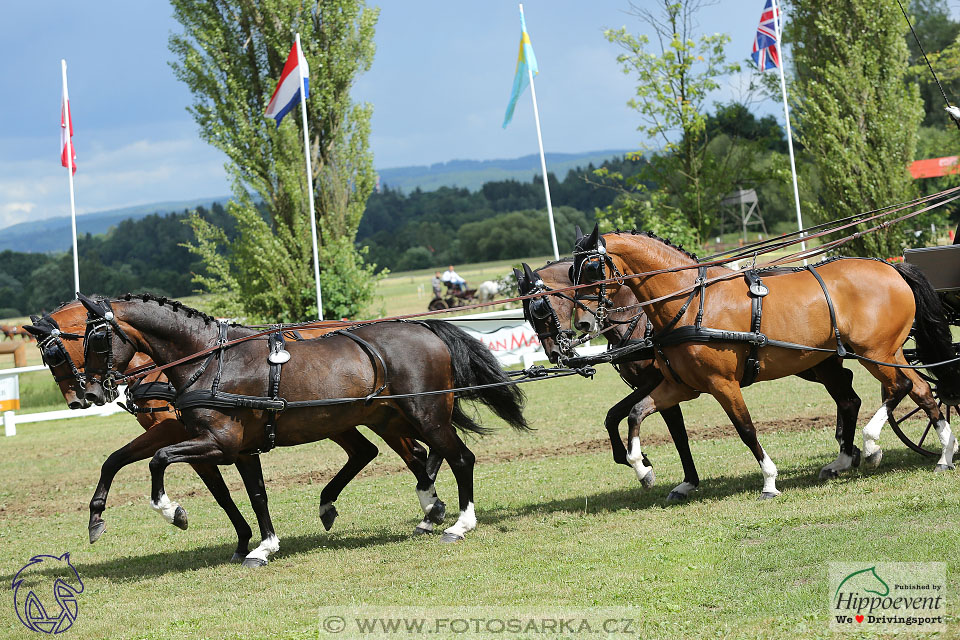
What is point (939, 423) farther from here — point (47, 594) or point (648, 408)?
point (47, 594)

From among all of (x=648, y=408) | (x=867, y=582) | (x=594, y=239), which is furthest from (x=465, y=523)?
(x=867, y=582)

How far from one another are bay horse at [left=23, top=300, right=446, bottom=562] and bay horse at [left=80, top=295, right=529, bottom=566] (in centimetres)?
17

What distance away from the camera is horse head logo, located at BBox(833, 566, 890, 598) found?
465 cm

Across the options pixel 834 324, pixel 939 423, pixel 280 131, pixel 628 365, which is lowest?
pixel 939 423

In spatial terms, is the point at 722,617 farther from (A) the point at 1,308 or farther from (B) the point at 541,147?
(A) the point at 1,308

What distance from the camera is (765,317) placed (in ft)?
23.5

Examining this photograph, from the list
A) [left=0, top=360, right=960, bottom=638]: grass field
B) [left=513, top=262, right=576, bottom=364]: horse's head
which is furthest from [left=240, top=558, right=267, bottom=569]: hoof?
[left=513, top=262, right=576, bottom=364]: horse's head

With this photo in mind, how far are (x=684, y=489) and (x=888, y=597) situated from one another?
123 inches

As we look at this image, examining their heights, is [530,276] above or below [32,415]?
above

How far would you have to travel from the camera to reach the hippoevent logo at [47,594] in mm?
5809

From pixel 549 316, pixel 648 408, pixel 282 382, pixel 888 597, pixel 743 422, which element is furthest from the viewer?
pixel 648 408

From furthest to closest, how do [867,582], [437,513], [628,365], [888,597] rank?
1. [628,365]
2. [437,513]
3. [867,582]
4. [888,597]

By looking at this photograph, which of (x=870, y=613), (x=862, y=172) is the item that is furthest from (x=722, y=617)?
(x=862, y=172)

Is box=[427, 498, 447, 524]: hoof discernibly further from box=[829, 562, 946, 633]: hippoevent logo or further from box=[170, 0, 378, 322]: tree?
box=[170, 0, 378, 322]: tree
